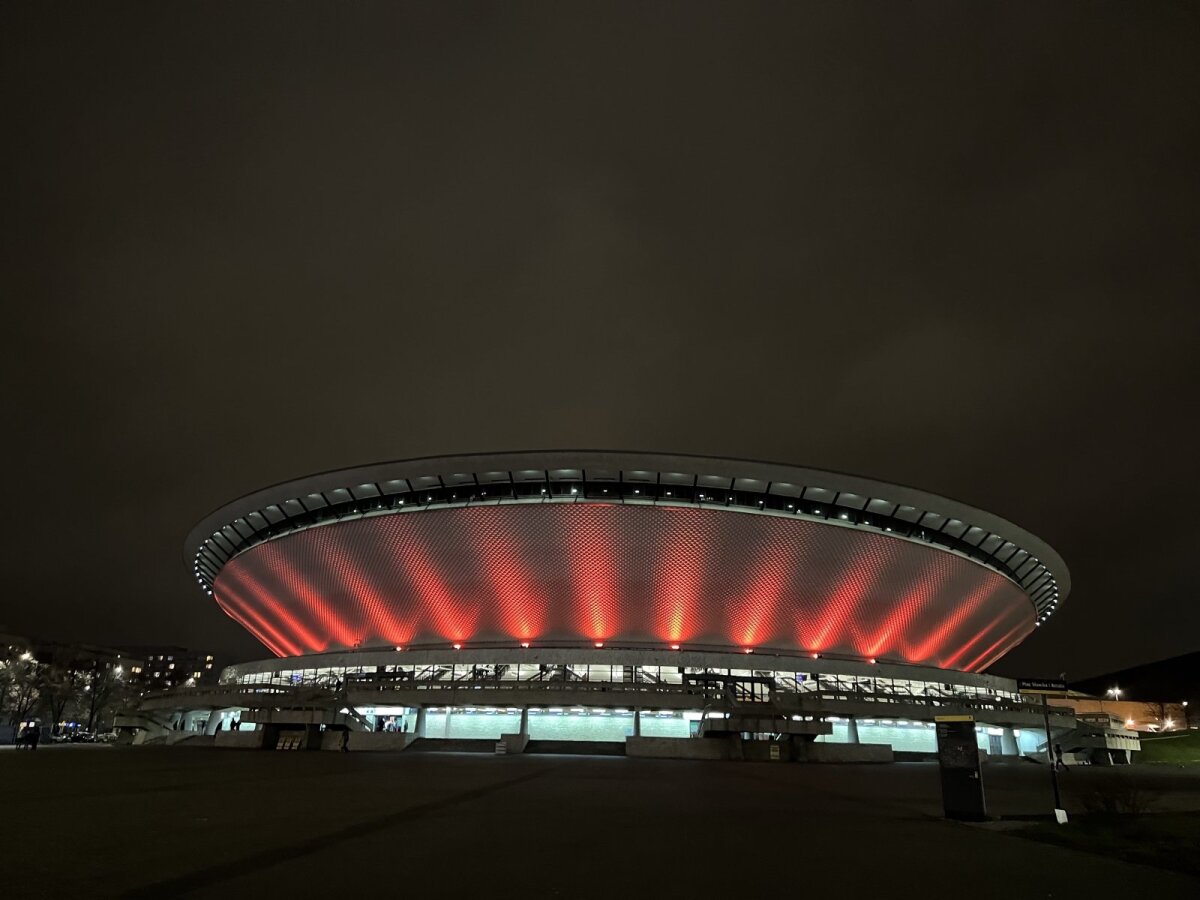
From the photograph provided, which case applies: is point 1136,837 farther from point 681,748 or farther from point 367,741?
point 367,741

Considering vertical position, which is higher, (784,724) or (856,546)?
(856,546)

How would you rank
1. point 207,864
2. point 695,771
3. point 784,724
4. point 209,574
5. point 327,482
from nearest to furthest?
point 207,864
point 695,771
point 784,724
point 327,482
point 209,574

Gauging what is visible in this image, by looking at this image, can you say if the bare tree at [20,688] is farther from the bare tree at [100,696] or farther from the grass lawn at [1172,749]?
the grass lawn at [1172,749]

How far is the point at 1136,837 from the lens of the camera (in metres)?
8.94

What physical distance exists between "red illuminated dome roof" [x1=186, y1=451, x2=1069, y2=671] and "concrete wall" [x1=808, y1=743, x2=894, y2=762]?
56.1ft

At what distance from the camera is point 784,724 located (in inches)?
1206

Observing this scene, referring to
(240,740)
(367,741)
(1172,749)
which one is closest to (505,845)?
(367,741)

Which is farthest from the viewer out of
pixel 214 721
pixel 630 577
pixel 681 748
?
pixel 630 577

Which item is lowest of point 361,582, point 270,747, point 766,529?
point 270,747

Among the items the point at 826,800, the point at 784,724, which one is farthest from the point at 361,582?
the point at 826,800

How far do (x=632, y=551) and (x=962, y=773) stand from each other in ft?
120

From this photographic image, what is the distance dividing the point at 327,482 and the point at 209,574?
21.9m

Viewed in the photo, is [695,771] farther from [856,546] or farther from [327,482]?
[327,482]

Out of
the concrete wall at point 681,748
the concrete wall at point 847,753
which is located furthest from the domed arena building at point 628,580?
the concrete wall at point 847,753
